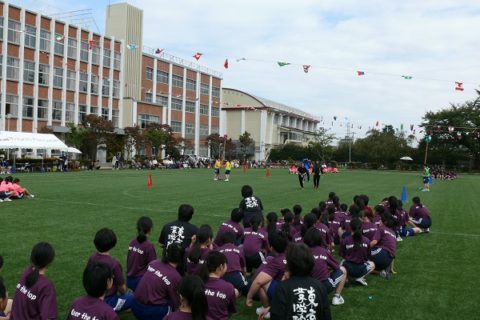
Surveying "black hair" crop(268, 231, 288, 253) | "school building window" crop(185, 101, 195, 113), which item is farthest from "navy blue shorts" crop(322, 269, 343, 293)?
"school building window" crop(185, 101, 195, 113)

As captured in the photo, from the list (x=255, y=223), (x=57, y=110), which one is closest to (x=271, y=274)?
(x=255, y=223)

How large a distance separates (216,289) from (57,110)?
2168 inches

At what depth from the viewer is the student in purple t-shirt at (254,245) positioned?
25.0ft

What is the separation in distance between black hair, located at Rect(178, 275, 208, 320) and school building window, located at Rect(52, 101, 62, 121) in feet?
182

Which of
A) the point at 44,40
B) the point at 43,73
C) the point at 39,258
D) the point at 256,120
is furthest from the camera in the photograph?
the point at 256,120

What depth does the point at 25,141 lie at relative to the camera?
3622 centimetres

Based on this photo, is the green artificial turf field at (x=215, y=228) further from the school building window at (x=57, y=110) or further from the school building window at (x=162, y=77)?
the school building window at (x=162, y=77)

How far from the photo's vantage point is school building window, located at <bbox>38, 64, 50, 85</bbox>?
52.8 metres

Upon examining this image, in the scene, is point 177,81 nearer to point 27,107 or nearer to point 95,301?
point 27,107

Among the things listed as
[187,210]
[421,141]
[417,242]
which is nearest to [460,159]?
[421,141]

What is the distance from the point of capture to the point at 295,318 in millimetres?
3891

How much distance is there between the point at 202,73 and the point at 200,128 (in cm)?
943

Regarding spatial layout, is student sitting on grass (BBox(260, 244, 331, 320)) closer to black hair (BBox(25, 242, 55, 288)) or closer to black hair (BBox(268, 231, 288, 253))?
black hair (BBox(268, 231, 288, 253))

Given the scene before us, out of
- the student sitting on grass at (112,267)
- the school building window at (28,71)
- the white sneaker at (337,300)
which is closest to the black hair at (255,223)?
the white sneaker at (337,300)
